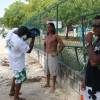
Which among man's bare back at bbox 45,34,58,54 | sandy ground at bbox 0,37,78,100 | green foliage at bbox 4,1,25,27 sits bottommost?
sandy ground at bbox 0,37,78,100

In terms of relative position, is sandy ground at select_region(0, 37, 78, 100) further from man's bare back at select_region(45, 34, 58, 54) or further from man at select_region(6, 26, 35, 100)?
man's bare back at select_region(45, 34, 58, 54)

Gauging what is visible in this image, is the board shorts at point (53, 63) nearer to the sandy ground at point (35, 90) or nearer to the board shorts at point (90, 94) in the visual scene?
the sandy ground at point (35, 90)

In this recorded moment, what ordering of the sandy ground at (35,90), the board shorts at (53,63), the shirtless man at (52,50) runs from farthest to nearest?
the board shorts at (53,63)
the shirtless man at (52,50)
the sandy ground at (35,90)

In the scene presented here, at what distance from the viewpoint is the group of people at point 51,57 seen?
4.42m

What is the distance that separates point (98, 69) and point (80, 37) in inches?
128

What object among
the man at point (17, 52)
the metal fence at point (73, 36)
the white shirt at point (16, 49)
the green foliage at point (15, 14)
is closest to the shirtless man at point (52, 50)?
the metal fence at point (73, 36)

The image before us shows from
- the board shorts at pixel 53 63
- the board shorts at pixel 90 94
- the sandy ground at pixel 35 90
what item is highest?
the board shorts at pixel 90 94

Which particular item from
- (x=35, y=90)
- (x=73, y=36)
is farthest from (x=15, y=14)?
(x=73, y=36)

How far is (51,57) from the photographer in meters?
9.39

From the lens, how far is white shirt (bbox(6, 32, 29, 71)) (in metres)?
8.12

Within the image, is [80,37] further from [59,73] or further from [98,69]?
[98,69]

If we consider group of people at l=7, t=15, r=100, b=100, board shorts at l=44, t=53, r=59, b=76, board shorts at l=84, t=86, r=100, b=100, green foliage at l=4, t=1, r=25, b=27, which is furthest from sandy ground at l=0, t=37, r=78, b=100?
green foliage at l=4, t=1, r=25, b=27

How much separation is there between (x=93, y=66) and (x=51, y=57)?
497cm

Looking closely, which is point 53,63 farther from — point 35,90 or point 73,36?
point 73,36
